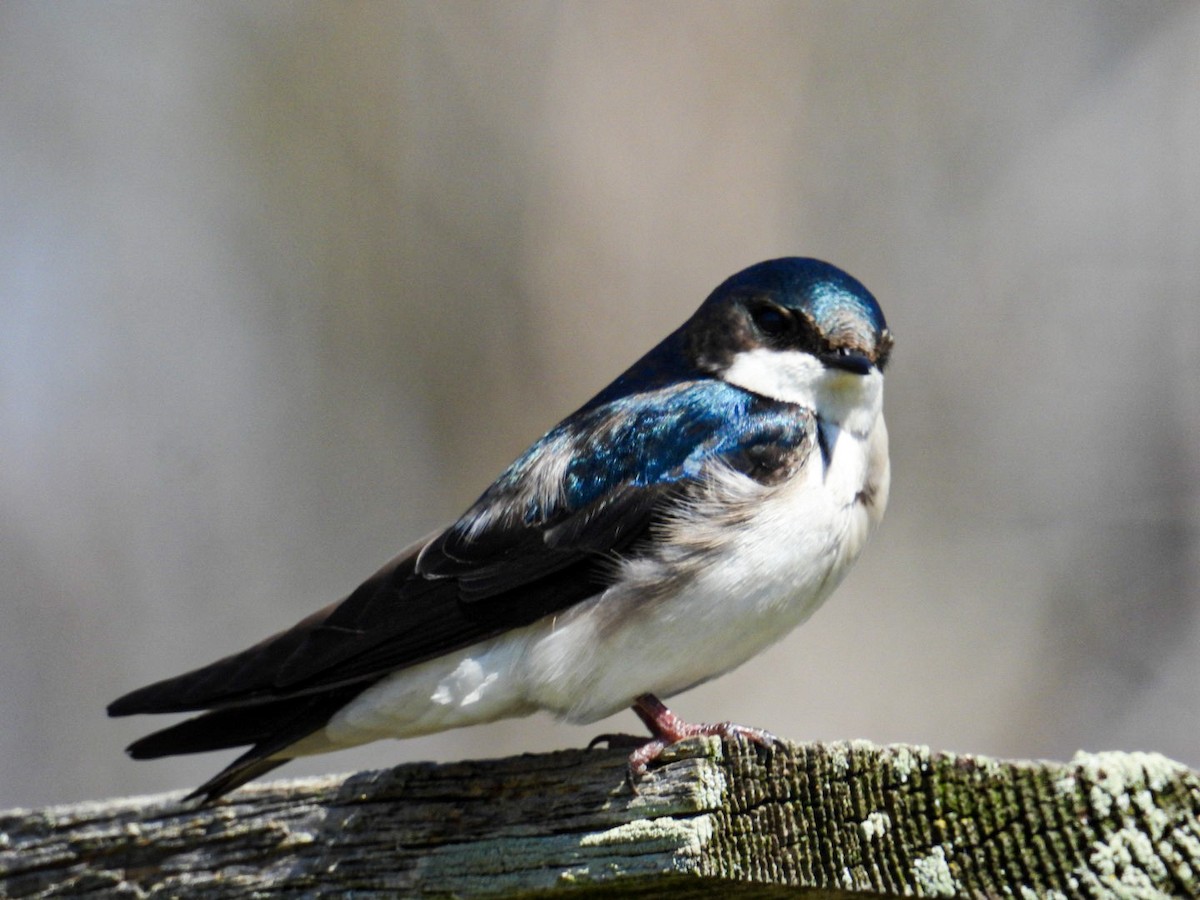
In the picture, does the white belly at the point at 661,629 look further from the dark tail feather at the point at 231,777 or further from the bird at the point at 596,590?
the dark tail feather at the point at 231,777

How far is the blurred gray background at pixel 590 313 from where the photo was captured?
491cm

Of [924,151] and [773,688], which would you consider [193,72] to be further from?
[773,688]

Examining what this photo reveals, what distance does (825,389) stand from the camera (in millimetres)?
2508

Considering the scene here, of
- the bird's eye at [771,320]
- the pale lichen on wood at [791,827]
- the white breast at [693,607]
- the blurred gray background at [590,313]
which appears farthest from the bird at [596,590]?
the blurred gray background at [590,313]

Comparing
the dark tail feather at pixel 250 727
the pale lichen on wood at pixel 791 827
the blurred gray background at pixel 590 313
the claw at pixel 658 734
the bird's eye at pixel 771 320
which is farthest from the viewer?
the blurred gray background at pixel 590 313

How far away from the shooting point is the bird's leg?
1745mm

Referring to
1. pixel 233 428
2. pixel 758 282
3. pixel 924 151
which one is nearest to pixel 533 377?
pixel 233 428

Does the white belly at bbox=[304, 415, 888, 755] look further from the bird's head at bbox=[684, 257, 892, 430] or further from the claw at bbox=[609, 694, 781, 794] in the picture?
the bird's head at bbox=[684, 257, 892, 430]

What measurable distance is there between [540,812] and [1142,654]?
332cm

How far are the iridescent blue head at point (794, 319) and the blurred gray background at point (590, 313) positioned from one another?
7.62 ft

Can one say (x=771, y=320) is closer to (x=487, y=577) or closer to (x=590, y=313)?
(x=487, y=577)

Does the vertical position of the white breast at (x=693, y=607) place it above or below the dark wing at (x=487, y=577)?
below

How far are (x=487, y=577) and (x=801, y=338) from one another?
0.69m

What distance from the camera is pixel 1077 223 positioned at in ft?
16.9
